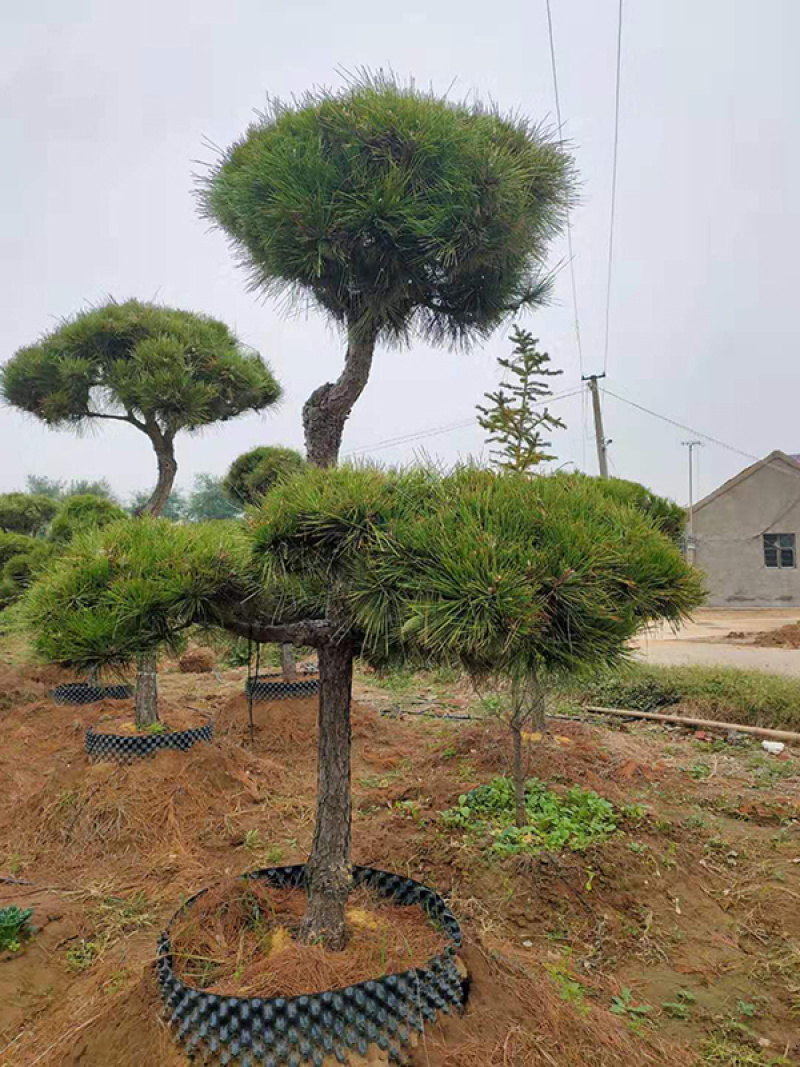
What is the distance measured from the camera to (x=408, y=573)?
187 cm

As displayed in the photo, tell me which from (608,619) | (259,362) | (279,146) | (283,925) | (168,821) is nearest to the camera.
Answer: (608,619)

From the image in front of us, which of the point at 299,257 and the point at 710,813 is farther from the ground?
the point at 299,257

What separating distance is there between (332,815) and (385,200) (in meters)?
2.41

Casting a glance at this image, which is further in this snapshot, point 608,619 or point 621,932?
point 621,932

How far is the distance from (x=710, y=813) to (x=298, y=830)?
2.65m

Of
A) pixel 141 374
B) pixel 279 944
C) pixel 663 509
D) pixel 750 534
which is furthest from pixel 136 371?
pixel 750 534

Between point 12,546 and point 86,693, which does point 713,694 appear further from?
point 12,546

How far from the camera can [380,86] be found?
3.11 metres

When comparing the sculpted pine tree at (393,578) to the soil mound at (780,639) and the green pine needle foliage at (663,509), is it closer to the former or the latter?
the green pine needle foliage at (663,509)

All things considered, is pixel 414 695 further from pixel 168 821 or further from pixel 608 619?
pixel 608 619

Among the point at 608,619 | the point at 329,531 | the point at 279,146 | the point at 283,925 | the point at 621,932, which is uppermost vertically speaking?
the point at 279,146

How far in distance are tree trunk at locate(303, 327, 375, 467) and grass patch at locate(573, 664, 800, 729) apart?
3748 millimetres

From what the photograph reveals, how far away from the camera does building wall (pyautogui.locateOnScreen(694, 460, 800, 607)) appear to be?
1942cm

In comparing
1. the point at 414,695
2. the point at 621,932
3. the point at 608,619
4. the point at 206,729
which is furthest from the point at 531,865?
the point at 414,695
